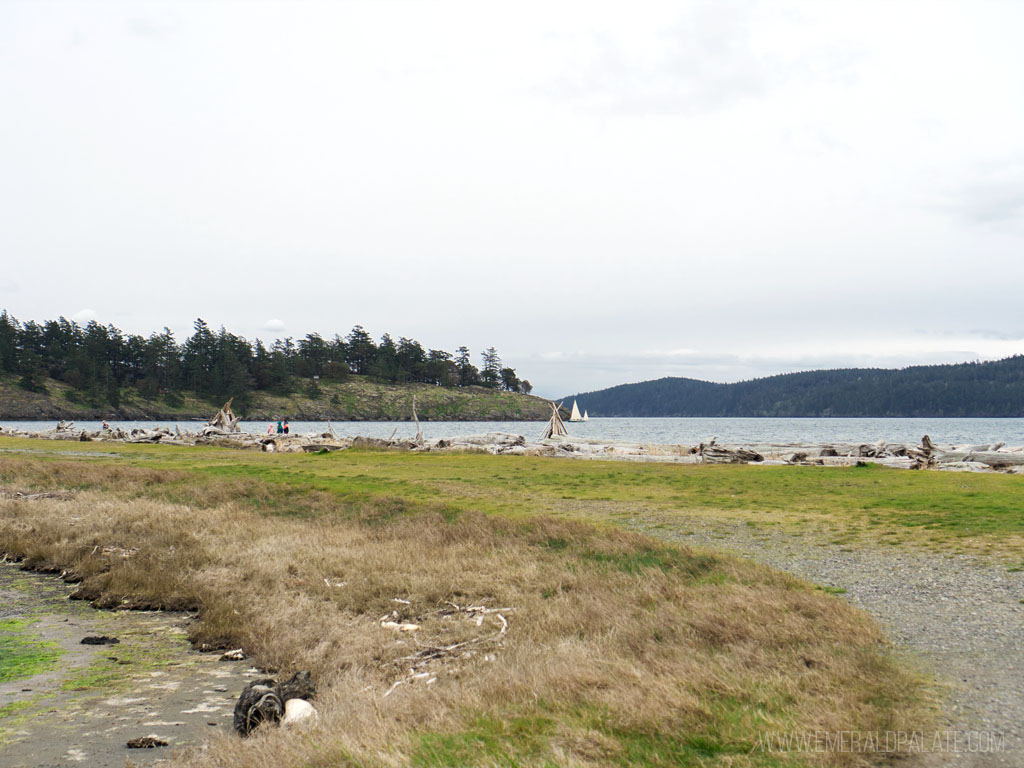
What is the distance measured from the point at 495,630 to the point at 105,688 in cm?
494

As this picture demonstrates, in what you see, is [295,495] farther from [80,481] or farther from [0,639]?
[0,639]

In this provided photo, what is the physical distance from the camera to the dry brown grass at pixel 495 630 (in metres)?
5.39

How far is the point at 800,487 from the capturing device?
23.3 metres

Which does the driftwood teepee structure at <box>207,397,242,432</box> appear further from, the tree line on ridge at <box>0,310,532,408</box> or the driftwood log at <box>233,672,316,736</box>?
the tree line on ridge at <box>0,310,532,408</box>

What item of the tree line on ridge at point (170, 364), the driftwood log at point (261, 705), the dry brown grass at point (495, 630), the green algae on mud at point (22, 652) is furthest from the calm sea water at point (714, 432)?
the driftwood log at point (261, 705)

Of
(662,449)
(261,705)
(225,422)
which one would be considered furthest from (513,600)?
(225,422)

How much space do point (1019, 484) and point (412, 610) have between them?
20.6 metres

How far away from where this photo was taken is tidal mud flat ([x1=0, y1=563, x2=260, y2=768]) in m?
6.79

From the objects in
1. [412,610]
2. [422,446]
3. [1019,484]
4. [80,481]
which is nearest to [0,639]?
[412,610]

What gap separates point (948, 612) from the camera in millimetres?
8625

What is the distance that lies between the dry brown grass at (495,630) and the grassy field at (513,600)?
3cm

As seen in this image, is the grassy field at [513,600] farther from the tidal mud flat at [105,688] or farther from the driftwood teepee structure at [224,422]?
the driftwood teepee structure at [224,422]

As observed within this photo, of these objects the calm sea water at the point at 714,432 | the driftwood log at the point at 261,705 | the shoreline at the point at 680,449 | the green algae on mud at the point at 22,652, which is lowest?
the calm sea water at the point at 714,432

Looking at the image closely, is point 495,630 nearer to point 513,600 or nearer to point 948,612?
point 513,600
